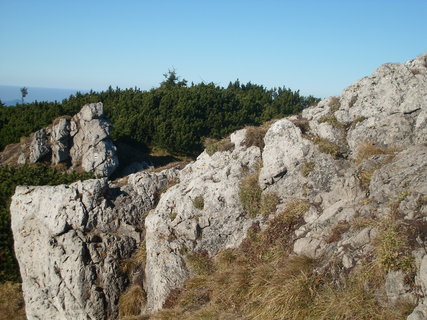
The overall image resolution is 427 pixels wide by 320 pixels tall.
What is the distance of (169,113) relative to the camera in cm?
3866

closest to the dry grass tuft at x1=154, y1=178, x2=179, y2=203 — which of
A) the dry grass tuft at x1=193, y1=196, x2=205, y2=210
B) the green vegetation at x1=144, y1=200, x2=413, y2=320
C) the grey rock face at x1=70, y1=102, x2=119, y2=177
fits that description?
the dry grass tuft at x1=193, y1=196, x2=205, y2=210

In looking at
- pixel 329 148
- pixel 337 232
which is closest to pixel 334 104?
pixel 329 148

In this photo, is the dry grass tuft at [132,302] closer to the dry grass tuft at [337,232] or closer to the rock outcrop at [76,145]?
the dry grass tuft at [337,232]

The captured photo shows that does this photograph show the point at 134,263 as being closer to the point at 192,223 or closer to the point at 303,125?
the point at 192,223

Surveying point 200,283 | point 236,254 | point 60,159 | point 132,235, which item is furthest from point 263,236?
point 60,159

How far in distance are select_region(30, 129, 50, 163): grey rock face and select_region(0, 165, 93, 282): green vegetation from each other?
29.0ft

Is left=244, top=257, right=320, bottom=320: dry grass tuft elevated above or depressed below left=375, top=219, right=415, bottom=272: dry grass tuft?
below

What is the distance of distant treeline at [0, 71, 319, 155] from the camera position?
3644 cm

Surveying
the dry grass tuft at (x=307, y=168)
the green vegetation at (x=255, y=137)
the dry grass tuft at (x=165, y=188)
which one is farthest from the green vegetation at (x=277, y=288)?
the dry grass tuft at (x=165, y=188)

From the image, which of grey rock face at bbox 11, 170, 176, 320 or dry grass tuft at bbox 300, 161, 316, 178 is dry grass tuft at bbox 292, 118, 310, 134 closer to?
dry grass tuft at bbox 300, 161, 316, 178

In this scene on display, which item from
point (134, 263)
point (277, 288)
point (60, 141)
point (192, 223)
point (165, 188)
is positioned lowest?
point (134, 263)

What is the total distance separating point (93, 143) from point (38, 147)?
15.2ft

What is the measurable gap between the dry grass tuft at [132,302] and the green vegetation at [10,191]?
8.66 meters

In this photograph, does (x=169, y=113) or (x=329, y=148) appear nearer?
(x=329, y=148)
